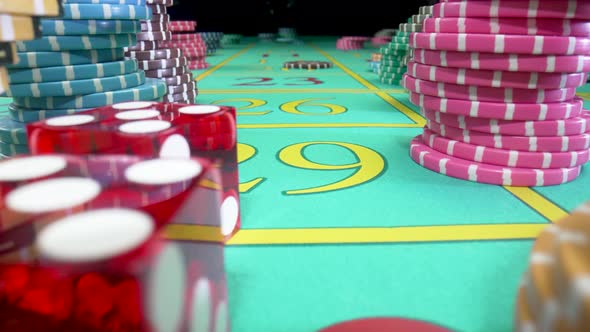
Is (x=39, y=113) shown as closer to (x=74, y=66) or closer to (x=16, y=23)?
(x=74, y=66)

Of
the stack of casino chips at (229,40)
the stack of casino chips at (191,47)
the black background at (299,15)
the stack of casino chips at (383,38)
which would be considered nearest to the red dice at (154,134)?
the stack of casino chips at (191,47)

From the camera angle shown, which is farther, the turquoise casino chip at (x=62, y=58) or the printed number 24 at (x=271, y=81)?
the printed number 24 at (x=271, y=81)

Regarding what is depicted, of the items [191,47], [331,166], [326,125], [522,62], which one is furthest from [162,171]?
[191,47]

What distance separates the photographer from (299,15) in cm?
1512

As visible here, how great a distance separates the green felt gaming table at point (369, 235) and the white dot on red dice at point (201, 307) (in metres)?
0.18

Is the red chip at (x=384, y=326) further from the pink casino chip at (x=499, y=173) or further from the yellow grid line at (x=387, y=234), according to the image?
the pink casino chip at (x=499, y=173)

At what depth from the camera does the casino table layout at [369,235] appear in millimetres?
920

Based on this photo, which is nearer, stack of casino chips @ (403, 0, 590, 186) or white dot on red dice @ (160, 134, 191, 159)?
white dot on red dice @ (160, 134, 191, 159)

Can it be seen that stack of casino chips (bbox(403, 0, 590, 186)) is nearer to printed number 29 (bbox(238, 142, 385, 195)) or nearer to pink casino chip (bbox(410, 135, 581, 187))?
pink casino chip (bbox(410, 135, 581, 187))

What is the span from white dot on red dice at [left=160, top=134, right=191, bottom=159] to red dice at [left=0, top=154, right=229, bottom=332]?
192mm

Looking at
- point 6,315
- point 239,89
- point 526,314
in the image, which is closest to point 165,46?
point 239,89

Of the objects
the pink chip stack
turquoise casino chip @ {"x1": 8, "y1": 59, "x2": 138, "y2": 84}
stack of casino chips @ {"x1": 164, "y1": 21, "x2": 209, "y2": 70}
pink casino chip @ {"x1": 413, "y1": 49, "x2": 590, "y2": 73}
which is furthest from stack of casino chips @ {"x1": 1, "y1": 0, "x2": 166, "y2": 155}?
the pink chip stack

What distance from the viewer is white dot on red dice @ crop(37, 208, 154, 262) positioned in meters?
0.48

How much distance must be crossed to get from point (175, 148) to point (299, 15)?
1498cm
